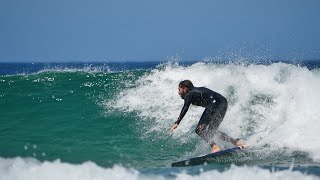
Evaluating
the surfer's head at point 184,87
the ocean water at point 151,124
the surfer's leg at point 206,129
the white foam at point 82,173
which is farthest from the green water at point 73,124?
the white foam at point 82,173

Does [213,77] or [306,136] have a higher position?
[213,77]

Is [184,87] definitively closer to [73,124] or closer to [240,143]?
[240,143]

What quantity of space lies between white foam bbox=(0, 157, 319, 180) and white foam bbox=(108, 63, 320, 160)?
8.28 ft

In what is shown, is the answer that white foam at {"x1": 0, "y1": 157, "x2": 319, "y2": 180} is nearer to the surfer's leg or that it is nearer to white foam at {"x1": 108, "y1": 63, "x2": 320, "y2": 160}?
the surfer's leg

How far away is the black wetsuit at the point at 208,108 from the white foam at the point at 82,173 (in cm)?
237

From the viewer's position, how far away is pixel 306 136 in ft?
27.9

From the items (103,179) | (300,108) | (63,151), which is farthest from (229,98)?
(103,179)

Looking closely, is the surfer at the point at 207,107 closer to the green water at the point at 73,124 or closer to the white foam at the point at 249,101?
the white foam at the point at 249,101

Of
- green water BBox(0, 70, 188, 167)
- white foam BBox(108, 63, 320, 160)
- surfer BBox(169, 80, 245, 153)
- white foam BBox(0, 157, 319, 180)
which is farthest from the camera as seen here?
green water BBox(0, 70, 188, 167)

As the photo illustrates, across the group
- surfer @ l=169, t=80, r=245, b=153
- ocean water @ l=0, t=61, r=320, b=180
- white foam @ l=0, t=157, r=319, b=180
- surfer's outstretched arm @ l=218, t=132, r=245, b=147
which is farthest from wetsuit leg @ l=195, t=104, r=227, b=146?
white foam @ l=0, t=157, r=319, b=180

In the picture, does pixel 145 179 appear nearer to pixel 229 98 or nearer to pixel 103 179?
pixel 103 179

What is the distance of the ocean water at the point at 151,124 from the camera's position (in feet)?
20.1

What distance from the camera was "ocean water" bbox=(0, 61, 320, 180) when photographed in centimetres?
613

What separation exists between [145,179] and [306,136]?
4126 millimetres
